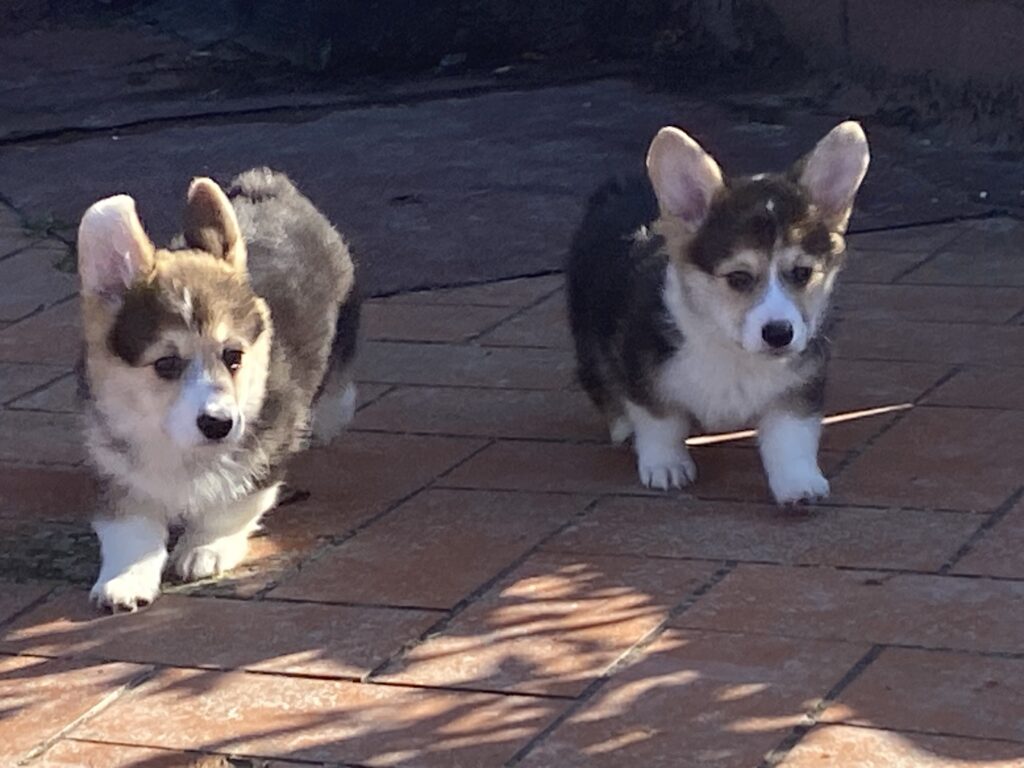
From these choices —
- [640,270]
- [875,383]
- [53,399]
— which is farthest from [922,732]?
[53,399]

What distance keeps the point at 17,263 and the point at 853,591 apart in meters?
4.27

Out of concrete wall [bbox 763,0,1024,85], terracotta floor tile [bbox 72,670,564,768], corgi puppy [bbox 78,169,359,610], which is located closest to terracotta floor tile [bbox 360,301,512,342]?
corgi puppy [bbox 78,169,359,610]

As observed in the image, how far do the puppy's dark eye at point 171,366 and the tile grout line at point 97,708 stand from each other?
0.66 metres

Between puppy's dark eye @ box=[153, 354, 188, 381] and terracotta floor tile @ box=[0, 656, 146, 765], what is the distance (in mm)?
653

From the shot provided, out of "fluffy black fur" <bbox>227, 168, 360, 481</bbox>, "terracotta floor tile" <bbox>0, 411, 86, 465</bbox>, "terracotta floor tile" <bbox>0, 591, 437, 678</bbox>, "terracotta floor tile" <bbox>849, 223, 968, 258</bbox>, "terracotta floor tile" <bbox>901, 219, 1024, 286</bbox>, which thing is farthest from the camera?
"terracotta floor tile" <bbox>849, 223, 968, 258</bbox>

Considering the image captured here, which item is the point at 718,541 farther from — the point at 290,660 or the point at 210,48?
the point at 210,48

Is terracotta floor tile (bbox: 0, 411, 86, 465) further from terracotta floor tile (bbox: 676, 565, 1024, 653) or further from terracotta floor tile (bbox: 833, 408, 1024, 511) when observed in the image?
terracotta floor tile (bbox: 833, 408, 1024, 511)

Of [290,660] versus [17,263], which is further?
[17,263]

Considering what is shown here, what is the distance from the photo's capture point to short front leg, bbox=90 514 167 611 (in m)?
4.39

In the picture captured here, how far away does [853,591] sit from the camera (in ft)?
13.9

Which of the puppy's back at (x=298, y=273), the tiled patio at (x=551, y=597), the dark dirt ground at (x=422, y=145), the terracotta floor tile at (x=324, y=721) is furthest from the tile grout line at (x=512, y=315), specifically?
the terracotta floor tile at (x=324, y=721)

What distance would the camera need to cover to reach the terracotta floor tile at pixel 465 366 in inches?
235

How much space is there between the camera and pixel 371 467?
530 cm

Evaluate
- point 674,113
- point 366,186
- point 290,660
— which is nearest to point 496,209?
point 366,186
